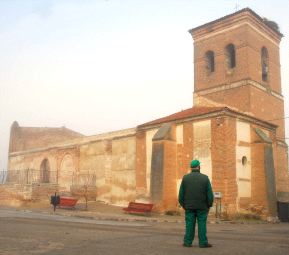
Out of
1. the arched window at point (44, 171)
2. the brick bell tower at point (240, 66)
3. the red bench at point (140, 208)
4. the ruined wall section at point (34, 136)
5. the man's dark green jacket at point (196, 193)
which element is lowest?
the red bench at point (140, 208)

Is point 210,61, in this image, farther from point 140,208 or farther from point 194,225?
point 194,225

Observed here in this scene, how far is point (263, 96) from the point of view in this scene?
1133 inches

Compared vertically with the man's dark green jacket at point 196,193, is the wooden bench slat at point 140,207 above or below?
below

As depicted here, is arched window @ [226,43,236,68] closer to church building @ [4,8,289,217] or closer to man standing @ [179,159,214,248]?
church building @ [4,8,289,217]

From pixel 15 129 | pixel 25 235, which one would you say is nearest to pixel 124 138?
pixel 25 235

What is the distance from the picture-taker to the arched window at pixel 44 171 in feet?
115

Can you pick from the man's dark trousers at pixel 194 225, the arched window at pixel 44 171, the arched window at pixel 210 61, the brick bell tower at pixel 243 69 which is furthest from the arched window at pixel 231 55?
the man's dark trousers at pixel 194 225

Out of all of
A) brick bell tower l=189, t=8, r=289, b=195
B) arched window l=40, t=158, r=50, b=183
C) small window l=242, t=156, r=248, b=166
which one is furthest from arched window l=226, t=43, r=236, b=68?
arched window l=40, t=158, r=50, b=183

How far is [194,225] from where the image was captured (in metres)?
6.98

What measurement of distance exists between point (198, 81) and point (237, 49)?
156 inches

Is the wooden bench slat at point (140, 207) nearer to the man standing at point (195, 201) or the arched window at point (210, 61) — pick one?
the arched window at point (210, 61)

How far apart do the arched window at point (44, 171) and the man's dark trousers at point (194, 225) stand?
2923 centimetres

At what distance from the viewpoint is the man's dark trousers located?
677 centimetres

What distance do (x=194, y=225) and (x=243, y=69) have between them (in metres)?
22.9
